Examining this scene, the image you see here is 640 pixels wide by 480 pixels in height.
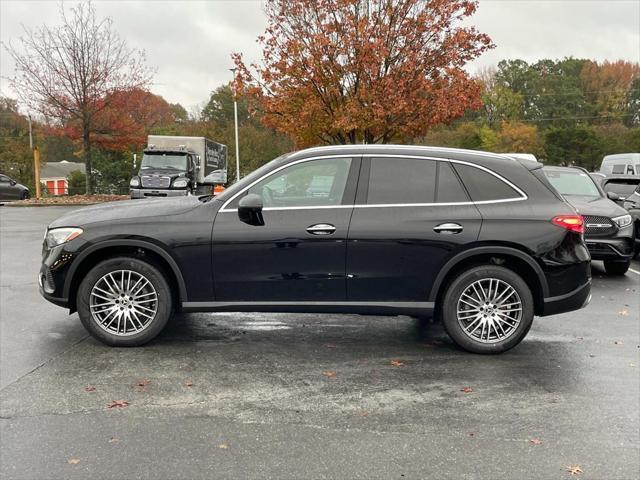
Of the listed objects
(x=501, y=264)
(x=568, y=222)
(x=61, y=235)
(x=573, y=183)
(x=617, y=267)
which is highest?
(x=573, y=183)

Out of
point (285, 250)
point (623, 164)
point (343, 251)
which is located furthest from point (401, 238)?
point (623, 164)

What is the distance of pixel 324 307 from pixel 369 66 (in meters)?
15.7

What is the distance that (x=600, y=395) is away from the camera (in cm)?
453

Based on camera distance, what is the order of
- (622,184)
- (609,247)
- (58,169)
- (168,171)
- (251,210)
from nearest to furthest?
(251,210), (609,247), (622,184), (168,171), (58,169)

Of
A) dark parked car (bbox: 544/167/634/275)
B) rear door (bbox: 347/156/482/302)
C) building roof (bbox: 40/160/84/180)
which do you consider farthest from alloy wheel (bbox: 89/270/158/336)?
building roof (bbox: 40/160/84/180)

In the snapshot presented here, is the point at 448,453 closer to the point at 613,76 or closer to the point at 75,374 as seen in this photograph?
the point at 75,374

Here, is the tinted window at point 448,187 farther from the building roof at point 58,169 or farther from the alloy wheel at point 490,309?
the building roof at point 58,169

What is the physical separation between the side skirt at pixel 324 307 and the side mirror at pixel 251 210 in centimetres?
73

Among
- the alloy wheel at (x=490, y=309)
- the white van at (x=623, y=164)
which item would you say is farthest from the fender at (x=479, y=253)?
the white van at (x=623, y=164)

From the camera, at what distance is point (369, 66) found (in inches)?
776

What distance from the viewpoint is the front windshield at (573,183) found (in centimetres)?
1110

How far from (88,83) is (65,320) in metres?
27.6

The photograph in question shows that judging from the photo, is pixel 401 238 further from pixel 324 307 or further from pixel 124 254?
pixel 124 254

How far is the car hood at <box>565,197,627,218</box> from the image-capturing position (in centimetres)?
976
